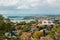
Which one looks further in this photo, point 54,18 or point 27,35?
point 54,18

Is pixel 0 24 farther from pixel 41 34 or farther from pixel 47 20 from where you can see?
pixel 47 20

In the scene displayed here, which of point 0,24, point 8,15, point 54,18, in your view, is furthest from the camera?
point 54,18

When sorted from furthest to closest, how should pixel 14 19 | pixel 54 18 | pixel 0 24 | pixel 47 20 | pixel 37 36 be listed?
pixel 47 20 < pixel 54 18 < pixel 14 19 < pixel 37 36 < pixel 0 24

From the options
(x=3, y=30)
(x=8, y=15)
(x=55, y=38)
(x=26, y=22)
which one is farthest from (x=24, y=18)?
(x=55, y=38)

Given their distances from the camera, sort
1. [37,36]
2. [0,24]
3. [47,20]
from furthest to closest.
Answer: [47,20] < [37,36] < [0,24]

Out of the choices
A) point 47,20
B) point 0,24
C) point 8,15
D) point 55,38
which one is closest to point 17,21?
point 8,15

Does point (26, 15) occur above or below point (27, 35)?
above

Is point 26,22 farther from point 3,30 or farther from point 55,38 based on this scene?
point 55,38

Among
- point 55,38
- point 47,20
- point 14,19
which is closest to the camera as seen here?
point 55,38

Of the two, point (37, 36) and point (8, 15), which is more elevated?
point (8, 15)
